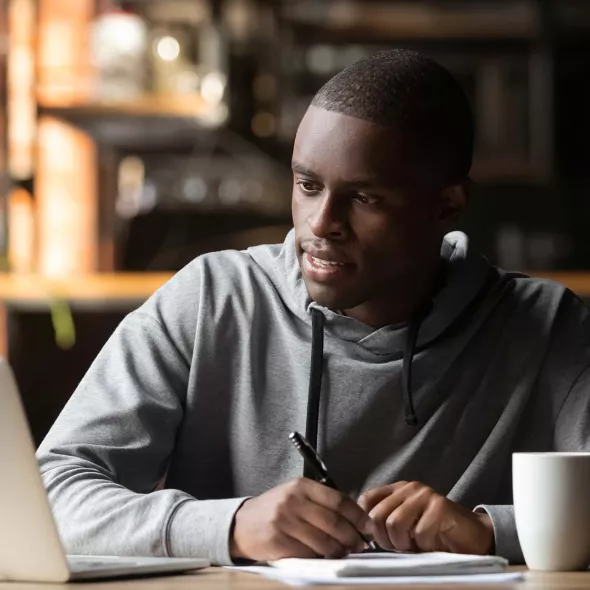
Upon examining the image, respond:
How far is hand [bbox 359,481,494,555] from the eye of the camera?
4.00ft

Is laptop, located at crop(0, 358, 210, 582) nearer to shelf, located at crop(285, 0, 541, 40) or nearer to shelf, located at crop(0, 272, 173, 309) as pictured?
shelf, located at crop(0, 272, 173, 309)

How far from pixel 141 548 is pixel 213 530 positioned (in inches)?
3.3

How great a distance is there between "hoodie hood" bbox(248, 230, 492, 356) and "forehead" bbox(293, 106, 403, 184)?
0.56 ft

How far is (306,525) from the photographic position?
113 centimetres

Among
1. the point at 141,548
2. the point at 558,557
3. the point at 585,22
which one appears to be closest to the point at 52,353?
the point at 141,548

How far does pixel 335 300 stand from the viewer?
1.42 meters

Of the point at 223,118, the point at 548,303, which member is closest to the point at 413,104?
the point at 548,303

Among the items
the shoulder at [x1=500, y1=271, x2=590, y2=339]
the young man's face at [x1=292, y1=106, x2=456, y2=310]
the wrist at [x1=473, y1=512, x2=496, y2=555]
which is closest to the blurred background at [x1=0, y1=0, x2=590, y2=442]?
the shoulder at [x1=500, y1=271, x2=590, y2=339]

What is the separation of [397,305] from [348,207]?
0.17 metres

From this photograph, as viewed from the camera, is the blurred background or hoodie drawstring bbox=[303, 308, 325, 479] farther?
the blurred background

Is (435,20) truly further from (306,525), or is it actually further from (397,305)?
(306,525)

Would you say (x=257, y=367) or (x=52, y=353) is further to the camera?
(x=52, y=353)

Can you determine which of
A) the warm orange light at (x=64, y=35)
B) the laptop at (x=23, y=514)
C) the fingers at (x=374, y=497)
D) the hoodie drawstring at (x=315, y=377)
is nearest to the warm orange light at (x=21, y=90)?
the warm orange light at (x=64, y=35)

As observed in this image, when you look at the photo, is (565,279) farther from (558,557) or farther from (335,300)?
(558,557)
